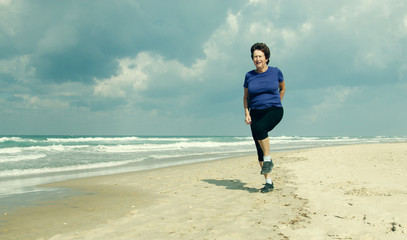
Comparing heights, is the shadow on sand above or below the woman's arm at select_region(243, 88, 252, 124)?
below

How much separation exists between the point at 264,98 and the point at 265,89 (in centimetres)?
15

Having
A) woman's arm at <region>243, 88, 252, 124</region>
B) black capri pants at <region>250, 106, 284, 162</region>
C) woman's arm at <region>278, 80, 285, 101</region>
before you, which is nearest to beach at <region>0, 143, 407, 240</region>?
black capri pants at <region>250, 106, 284, 162</region>

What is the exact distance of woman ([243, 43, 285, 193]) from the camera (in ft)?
15.8

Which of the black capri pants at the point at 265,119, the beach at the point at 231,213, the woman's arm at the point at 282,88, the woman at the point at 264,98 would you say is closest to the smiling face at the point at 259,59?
the woman at the point at 264,98

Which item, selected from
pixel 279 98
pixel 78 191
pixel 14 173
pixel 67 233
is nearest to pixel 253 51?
pixel 279 98

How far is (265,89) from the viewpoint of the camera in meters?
4.79

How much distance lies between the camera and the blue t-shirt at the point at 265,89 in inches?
188

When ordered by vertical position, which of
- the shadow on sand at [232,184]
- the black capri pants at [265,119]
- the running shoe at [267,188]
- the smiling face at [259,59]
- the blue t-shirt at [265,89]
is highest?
the smiling face at [259,59]

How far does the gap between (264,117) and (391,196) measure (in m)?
2.04

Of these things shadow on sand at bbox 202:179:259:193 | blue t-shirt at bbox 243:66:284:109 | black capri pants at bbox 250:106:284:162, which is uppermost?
blue t-shirt at bbox 243:66:284:109

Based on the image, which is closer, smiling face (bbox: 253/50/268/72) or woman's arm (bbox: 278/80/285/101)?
A: smiling face (bbox: 253/50/268/72)

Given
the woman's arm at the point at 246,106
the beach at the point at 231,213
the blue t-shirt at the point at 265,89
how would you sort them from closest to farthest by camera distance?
the beach at the point at 231,213 → the blue t-shirt at the point at 265,89 → the woman's arm at the point at 246,106

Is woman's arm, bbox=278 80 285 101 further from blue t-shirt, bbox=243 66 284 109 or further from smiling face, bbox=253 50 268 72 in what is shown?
smiling face, bbox=253 50 268 72

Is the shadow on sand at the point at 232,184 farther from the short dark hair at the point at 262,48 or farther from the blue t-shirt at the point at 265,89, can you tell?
the short dark hair at the point at 262,48
